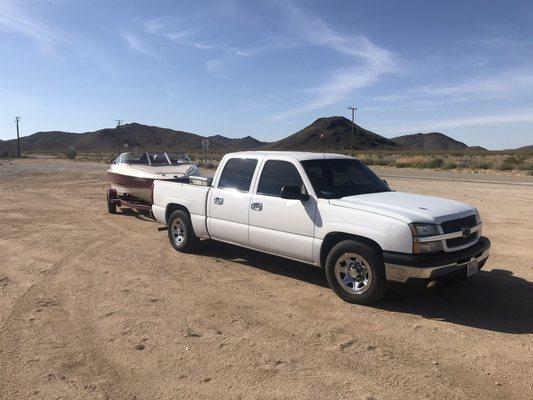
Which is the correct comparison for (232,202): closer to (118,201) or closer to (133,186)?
(133,186)

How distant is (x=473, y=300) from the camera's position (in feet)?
20.0

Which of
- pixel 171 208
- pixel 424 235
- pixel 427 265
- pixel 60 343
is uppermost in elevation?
pixel 424 235

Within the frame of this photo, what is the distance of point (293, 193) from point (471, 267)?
2286mm

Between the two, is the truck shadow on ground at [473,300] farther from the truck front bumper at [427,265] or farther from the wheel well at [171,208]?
the wheel well at [171,208]

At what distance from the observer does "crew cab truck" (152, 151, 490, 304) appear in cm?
552

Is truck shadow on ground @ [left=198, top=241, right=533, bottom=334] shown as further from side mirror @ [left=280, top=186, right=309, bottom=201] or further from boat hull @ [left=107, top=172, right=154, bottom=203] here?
boat hull @ [left=107, top=172, right=154, bottom=203]

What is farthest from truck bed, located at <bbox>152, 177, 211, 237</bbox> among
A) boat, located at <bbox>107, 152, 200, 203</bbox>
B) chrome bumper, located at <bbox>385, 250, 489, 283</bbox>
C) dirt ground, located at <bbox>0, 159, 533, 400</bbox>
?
chrome bumper, located at <bbox>385, 250, 489, 283</bbox>

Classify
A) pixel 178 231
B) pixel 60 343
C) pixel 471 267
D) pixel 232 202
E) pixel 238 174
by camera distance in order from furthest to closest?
pixel 178 231 → pixel 238 174 → pixel 232 202 → pixel 471 267 → pixel 60 343

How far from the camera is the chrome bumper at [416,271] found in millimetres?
5355

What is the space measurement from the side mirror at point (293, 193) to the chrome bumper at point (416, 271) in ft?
4.79

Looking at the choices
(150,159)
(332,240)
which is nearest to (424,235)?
(332,240)

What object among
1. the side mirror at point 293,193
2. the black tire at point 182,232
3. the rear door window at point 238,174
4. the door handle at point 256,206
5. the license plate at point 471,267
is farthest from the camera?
the black tire at point 182,232

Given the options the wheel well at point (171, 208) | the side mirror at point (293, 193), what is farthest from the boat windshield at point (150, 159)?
the side mirror at point (293, 193)

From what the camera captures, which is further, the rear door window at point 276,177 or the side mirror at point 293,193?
the rear door window at point 276,177
